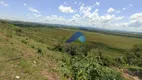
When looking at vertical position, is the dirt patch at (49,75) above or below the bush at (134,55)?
above

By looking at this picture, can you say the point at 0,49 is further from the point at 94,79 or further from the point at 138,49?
the point at 138,49

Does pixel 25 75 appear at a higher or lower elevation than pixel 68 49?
higher

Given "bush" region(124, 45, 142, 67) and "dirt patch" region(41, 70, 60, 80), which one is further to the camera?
"bush" region(124, 45, 142, 67)

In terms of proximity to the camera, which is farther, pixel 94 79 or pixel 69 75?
pixel 69 75

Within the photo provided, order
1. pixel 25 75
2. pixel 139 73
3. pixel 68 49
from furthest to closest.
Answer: pixel 68 49 → pixel 139 73 → pixel 25 75

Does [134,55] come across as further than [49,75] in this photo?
Yes

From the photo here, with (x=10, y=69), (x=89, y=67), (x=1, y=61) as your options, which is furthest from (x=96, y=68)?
(x=1, y=61)

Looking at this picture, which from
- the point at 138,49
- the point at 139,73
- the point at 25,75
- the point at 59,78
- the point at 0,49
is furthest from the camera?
the point at 138,49

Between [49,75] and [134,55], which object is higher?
[49,75]

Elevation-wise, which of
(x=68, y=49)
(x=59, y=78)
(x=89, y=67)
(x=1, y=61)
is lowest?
(x=68, y=49)

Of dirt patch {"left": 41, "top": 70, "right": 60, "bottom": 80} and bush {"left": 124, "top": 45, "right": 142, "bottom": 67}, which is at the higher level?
dirt patch {"left": 41, "top": 70, "right": 60, "bottom": 80}

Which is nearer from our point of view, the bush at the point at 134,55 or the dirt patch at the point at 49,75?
the dirt patch at the point at 49,75
